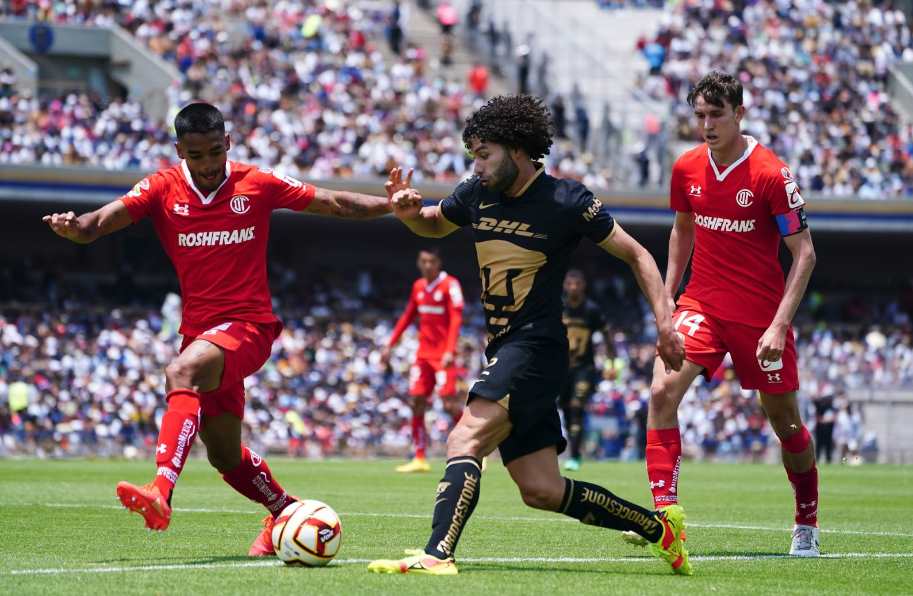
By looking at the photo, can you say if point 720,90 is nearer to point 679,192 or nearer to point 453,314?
point 679,192

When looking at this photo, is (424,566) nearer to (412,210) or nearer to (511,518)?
(412,210)

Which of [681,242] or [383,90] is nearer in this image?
[681,242]

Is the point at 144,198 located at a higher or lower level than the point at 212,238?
higher

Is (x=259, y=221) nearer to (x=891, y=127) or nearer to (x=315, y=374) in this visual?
(x=315, y=374)

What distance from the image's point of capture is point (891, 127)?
41031mm

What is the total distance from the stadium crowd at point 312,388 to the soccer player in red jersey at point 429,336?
9236 millimetres

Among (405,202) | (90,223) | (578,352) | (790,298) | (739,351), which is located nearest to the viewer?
(405,202)

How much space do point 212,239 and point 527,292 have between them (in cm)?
200

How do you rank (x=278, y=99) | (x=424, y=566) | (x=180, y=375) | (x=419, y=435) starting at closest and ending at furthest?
(x=424, y=566) < (x=180, y=375) < (x=419, y=435) < (x=278, y=99)

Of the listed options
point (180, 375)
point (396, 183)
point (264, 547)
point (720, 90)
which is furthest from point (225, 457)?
point (720, 90)

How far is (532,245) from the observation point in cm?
771

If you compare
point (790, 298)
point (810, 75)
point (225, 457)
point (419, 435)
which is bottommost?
point (419, 435)

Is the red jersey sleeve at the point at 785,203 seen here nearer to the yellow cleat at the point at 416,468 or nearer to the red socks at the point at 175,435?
the red socks at the point at 175,435

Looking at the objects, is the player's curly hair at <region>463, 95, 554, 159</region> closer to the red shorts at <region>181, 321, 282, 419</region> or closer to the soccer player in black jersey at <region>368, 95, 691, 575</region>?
the soccer player in black jersey at <region>368, 95, 691, 575</region>
